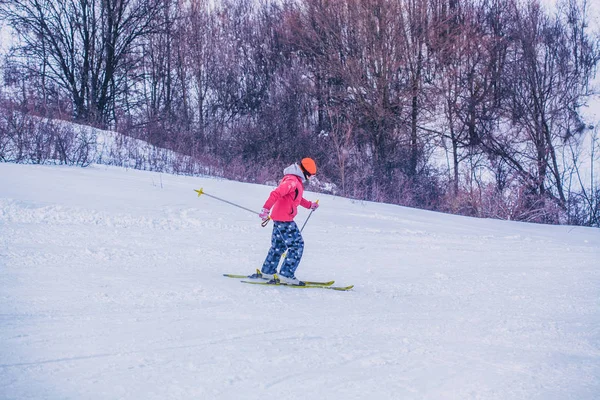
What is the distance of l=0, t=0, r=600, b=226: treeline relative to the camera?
2562cm

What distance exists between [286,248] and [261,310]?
64.8 inches

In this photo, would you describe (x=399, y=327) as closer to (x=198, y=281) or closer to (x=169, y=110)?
(x=198, y=281)

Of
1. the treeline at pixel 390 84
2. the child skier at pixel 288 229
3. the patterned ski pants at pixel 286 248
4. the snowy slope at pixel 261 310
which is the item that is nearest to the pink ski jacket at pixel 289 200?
the child skier at pixel 288 229

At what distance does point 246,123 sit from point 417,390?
25.7m

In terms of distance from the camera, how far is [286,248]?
23.9 feet

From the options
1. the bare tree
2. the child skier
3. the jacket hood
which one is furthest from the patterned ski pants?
the bare tree

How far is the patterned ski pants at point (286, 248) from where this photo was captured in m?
7.15

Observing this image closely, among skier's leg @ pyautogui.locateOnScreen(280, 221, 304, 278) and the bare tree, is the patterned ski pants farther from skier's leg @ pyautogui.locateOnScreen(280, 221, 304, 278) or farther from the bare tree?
the bare tree

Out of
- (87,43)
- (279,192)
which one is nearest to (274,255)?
(279,192)

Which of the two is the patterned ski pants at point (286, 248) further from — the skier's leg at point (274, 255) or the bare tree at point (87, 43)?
the bare tree at point (87, 43)

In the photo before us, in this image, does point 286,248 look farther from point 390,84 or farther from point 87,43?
point 87,43

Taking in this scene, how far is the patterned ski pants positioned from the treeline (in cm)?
1679

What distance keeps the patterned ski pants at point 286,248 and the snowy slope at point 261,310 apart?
1.44 ft

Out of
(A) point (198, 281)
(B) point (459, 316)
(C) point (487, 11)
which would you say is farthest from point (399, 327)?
(C) point (487, 11)
